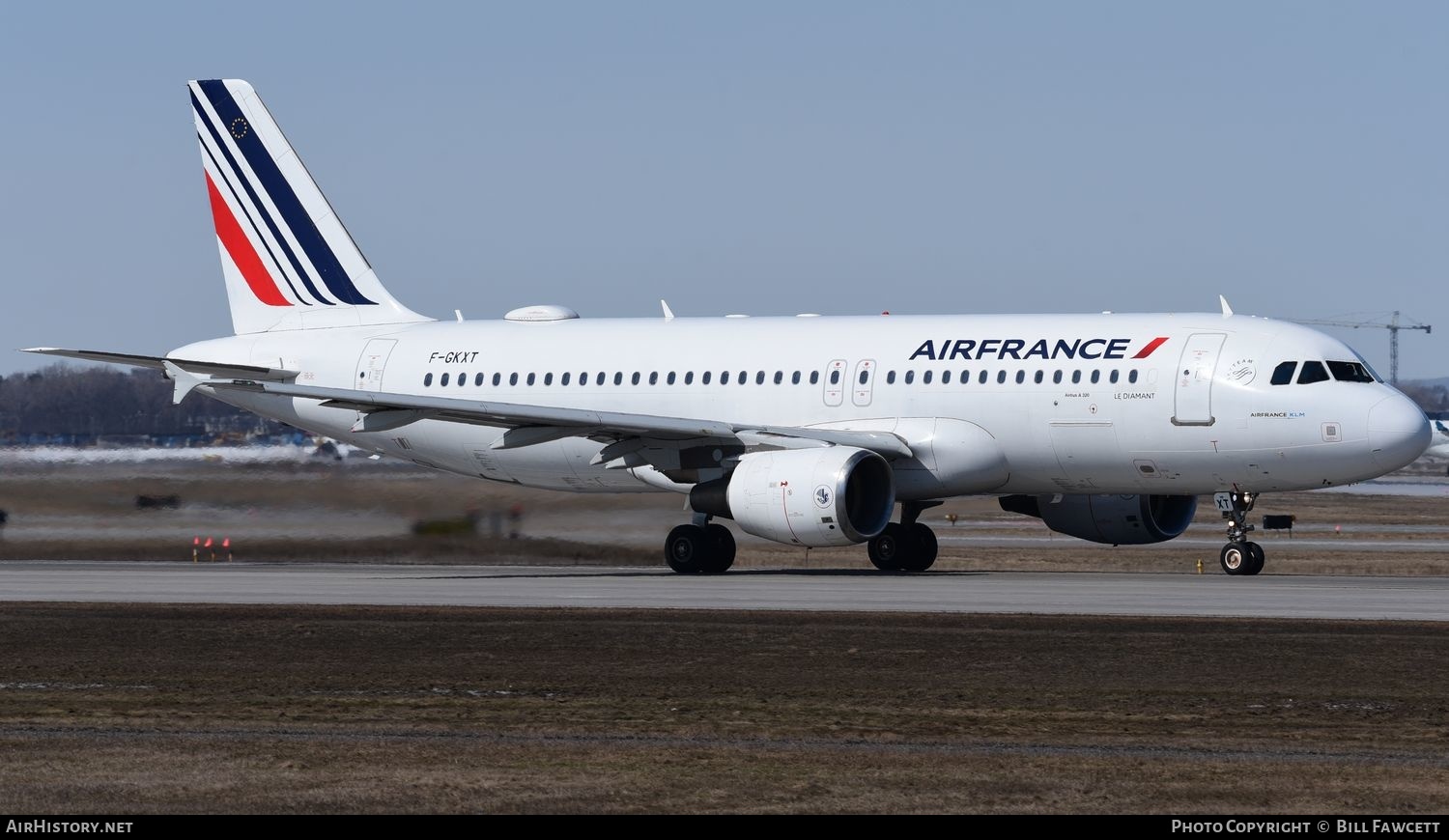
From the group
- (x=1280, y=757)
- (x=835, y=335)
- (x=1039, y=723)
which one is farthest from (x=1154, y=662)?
(x=835, y=335)

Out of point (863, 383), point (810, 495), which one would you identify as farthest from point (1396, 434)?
point (810, 495)

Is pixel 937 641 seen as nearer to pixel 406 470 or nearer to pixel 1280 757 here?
pixel 1280 757

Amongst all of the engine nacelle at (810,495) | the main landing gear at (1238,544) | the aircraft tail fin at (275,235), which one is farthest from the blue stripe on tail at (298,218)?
the main landing gear at (1238,544)

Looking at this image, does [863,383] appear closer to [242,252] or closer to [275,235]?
[275,235]

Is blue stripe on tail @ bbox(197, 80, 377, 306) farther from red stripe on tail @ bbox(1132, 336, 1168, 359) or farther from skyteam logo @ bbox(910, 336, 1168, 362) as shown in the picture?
red stripe on tail @ bbox(1132, 336, 1168, 359)

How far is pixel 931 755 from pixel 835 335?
21902mm

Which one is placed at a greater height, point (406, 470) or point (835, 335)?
point (835, 335)

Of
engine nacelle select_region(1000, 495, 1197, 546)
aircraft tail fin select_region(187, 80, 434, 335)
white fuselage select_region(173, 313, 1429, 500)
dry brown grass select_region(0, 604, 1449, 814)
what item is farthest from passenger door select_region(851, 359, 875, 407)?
aircraft tail fin select_region(187, 80, 434, 335)

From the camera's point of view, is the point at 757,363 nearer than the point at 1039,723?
No

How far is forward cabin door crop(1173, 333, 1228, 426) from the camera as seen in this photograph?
30.9 meters

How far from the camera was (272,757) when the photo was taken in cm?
1312

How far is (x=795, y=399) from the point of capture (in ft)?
113
